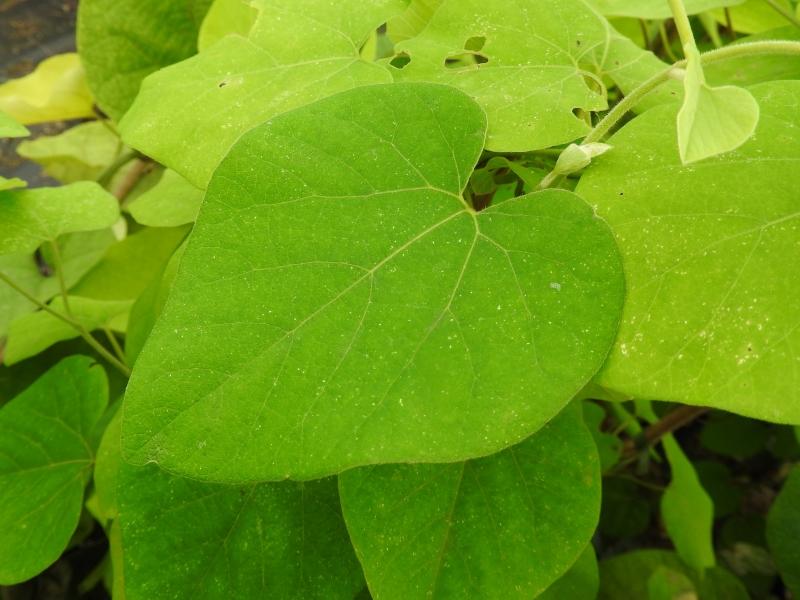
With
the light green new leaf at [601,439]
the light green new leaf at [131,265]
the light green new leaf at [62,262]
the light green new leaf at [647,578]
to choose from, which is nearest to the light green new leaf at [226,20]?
the light green new leaf at [131,265]

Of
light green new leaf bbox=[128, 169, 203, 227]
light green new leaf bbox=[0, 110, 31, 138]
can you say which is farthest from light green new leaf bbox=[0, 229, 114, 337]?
light green new leaf bbox=[0, 110, 31, 138]

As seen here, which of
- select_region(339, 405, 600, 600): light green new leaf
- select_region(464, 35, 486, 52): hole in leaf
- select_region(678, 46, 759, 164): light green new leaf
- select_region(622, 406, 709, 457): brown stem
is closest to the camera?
select_region(678, 46, 759, 164): light green new leaf

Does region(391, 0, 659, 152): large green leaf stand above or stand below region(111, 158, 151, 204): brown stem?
above

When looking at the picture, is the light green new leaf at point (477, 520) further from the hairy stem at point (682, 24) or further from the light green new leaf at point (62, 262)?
the light green new leaf at point (62, 262)

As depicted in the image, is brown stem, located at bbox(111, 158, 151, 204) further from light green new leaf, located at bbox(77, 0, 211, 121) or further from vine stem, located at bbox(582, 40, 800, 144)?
vine stem, located at bbox(582, 40, 800, 144)

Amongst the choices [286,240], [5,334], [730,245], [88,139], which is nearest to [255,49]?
[286,240]

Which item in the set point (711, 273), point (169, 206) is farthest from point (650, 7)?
point (169, 206)

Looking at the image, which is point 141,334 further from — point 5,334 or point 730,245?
point 730,245

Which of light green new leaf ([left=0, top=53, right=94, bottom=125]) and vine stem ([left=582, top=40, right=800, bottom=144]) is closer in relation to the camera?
vine stem ([left=582, top=40, right=800, bottom=144])
